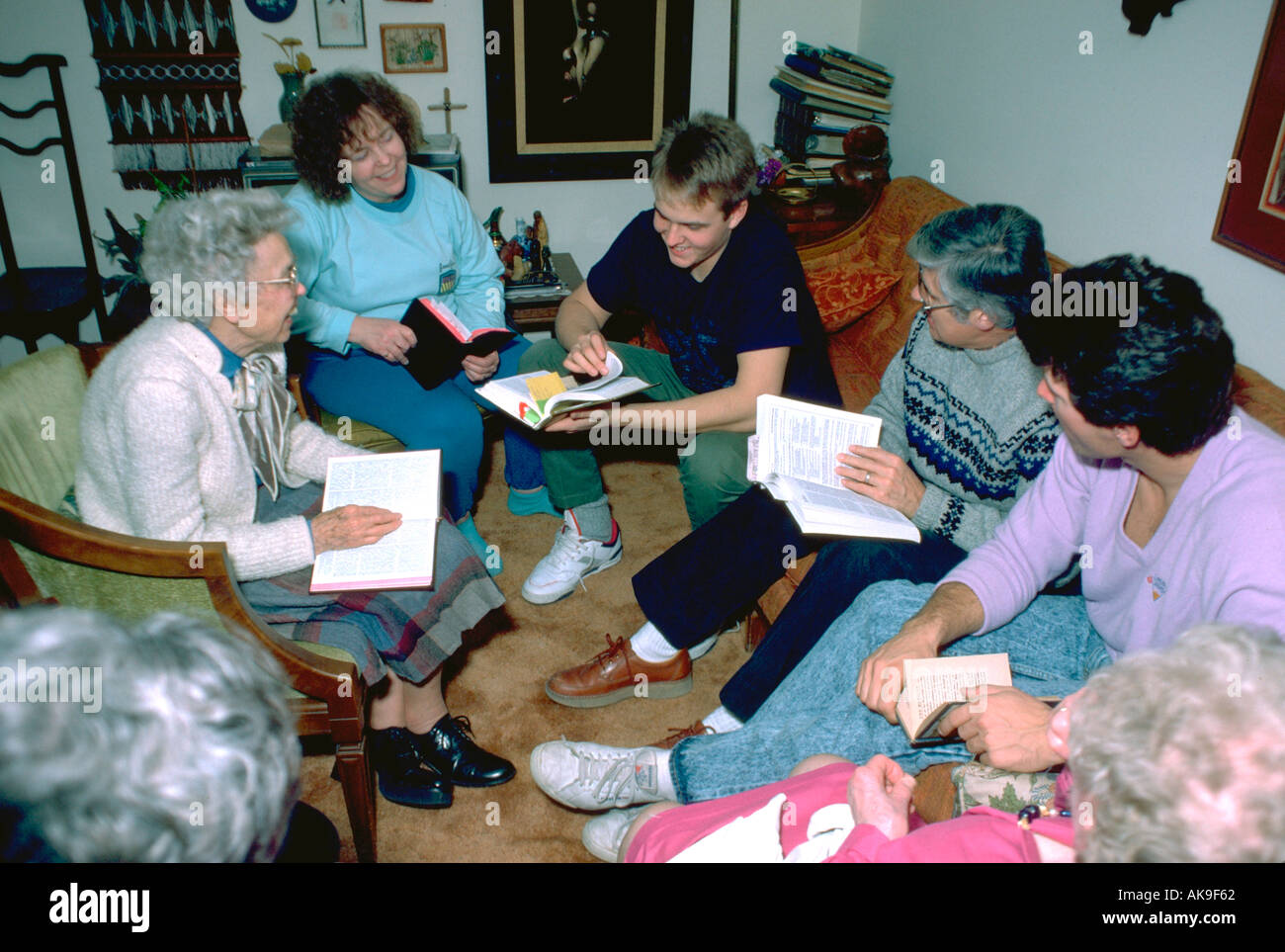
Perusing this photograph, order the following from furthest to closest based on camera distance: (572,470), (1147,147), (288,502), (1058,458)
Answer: (572,470), (1147,147), (288,502), (1058,458)

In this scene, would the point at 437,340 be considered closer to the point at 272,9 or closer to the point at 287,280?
the point at 287,280

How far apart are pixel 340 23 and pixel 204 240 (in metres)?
1.94

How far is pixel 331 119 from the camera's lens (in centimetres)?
223

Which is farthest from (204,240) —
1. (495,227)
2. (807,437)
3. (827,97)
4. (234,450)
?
(827,97)

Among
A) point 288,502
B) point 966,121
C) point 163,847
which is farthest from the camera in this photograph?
point 966,121

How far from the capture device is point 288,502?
1.87m

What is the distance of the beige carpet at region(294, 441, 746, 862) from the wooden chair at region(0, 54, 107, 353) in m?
1.50

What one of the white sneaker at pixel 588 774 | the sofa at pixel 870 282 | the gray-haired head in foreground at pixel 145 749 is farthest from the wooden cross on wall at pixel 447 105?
the gray-haired head in foreground at pixel 145 749

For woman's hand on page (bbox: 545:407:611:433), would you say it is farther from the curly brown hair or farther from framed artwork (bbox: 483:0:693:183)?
framed artwork (bbox: 483:0:693:183)

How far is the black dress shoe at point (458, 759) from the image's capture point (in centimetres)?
193

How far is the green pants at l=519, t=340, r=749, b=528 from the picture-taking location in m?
2.22

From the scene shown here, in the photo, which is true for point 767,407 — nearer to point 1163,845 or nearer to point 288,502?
point 288,502
